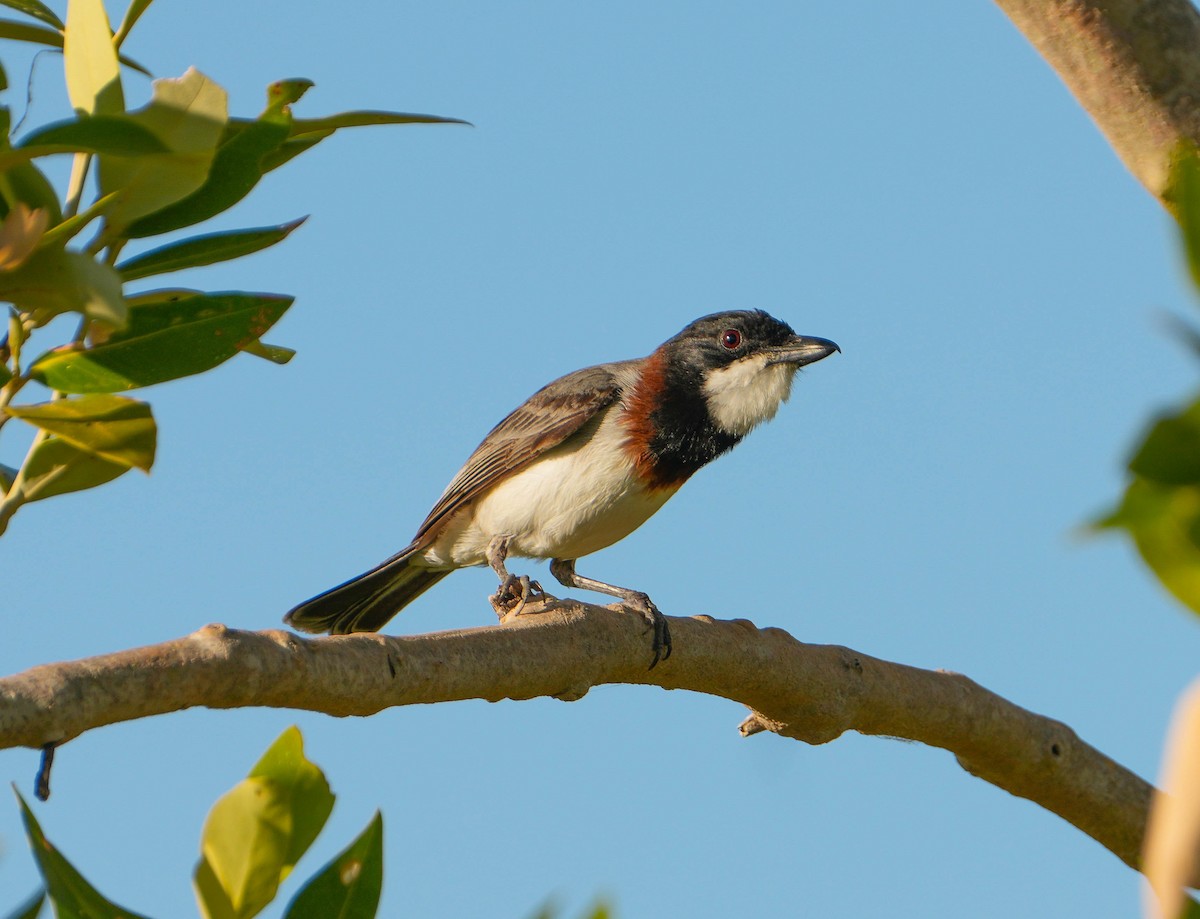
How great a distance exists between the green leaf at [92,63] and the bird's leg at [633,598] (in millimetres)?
2476

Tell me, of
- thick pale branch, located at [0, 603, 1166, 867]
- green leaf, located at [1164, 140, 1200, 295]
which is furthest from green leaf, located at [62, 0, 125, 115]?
green leaf, located at [1164, 140, 1200, 295]

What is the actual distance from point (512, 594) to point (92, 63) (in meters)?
3.21

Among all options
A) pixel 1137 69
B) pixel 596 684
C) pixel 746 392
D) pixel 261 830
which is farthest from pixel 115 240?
pixel 746 392

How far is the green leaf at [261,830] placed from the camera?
62.2 inches

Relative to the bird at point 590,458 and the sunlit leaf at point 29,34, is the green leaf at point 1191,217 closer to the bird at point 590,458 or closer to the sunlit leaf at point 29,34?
the sunlit leaf at point 29,34

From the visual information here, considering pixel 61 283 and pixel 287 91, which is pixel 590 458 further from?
pixel 61 283

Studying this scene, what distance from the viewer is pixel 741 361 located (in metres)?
6.95

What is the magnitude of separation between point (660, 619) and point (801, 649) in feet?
1.90

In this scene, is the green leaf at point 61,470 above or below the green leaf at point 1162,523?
above

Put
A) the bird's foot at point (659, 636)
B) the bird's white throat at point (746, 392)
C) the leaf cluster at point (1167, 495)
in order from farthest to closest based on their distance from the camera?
the bird's white throat at point (746, 392) → the bird's foot at point (659, 636) → the leaf cluster at point (1167, 495)

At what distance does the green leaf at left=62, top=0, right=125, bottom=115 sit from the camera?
→ 193 centimetres

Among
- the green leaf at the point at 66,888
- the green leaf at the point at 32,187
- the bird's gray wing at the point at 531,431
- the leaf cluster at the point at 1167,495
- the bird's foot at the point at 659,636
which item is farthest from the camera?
the bird's gray wing at the point at 531,431

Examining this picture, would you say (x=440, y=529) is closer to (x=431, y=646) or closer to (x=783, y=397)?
(x=783, y=397)

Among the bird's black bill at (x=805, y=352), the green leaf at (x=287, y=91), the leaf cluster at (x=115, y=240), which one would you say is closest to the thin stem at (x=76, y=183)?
the leaf cluster at (x=115, y=240)
